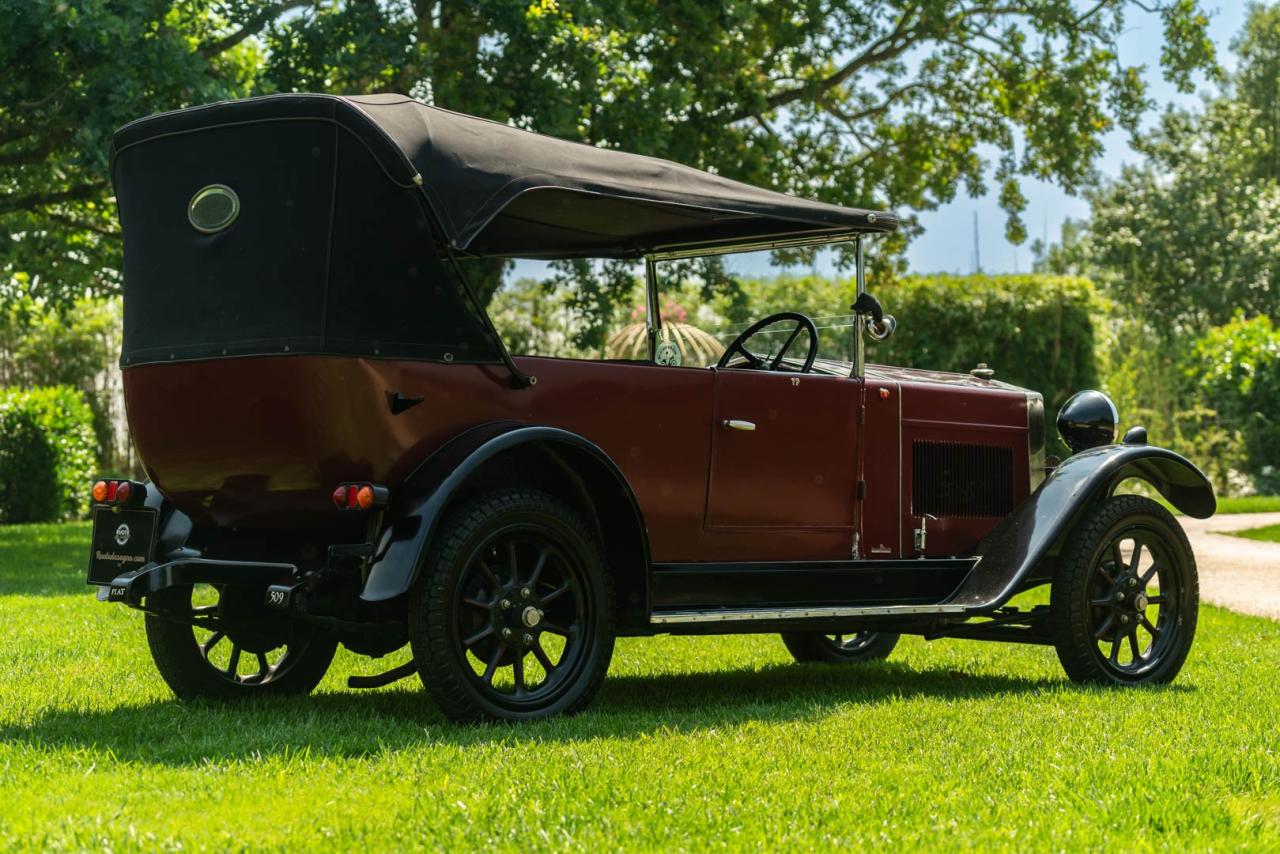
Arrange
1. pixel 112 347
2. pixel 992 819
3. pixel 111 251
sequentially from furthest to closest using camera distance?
pixel 112 347, pixel 111 251, pixel 992 819

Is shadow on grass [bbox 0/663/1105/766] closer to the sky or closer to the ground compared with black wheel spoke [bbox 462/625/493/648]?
closer to the ground

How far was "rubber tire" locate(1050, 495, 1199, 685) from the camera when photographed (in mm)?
6176

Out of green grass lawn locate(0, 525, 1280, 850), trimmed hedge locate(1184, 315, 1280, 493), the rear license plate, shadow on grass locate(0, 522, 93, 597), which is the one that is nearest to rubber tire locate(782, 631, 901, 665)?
green grass lawn locate(0, 525, 1280, 850)

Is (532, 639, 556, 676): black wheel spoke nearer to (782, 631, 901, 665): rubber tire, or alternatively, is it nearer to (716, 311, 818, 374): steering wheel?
(716, 311, 818, 374): steering wheel

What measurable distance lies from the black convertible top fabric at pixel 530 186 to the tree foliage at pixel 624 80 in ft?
4.44

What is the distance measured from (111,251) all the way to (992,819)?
14359mm

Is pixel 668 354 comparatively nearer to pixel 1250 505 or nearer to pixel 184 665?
pixel 184 665

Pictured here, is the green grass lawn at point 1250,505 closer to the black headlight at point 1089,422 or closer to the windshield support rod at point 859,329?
the black headlight at point 1089,422

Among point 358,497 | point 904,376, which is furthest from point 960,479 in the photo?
point 358,497

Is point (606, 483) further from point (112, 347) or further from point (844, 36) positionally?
point (112, 347)

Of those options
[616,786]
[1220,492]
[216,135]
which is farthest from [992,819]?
[1220,492]

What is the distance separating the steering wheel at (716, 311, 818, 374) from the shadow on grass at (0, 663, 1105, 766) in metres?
1.35

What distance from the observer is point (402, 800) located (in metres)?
3.70

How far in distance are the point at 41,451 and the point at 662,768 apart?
14996mm
